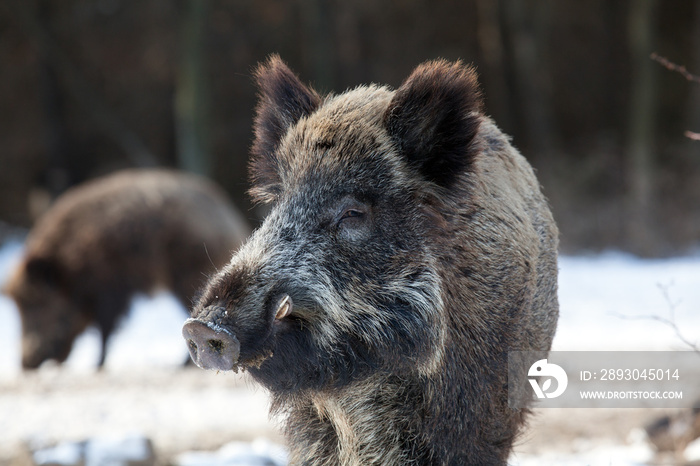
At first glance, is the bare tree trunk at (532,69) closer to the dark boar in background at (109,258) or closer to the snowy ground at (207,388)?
the snowy ground at (207,388)

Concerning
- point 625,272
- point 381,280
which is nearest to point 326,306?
point 381,280

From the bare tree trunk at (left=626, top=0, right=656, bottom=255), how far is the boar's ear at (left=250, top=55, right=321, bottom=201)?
35.2ft

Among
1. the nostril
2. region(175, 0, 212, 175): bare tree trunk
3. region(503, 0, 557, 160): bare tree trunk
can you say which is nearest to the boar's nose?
the nostril

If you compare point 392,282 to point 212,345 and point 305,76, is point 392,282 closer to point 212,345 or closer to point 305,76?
point 212,345

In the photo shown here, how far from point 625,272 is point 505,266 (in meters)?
8.96

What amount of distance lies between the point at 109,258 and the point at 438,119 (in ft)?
22.0

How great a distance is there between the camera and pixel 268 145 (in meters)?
3.38

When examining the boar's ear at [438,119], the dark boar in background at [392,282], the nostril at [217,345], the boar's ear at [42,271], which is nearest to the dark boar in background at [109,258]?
the boar's ear at [42,271]

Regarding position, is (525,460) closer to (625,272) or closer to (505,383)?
(505,383)

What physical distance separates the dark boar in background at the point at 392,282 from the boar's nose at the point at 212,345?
0.38ft

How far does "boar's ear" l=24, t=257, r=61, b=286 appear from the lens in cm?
895

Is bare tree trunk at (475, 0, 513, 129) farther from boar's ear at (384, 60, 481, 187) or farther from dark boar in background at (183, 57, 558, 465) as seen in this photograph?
boar's ear at (384, 60, 481, 187)

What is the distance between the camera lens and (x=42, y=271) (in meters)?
8.98

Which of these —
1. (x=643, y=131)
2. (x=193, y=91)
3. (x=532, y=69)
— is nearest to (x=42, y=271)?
(x=193, y=91)
